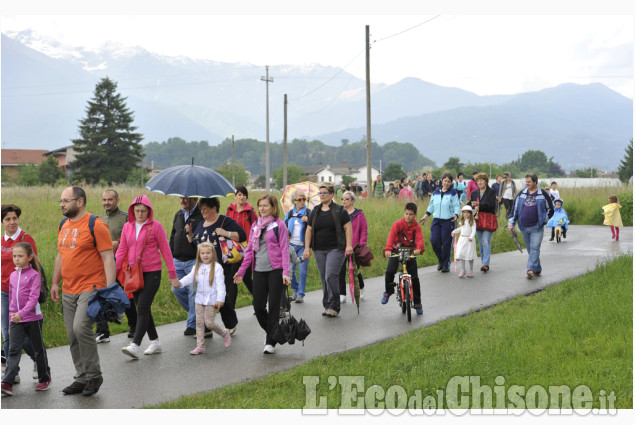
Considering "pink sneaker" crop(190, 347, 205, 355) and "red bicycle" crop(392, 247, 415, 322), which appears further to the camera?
"red bicycle" crop(392, 247, 415, 322)

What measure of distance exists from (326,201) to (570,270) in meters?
6.23

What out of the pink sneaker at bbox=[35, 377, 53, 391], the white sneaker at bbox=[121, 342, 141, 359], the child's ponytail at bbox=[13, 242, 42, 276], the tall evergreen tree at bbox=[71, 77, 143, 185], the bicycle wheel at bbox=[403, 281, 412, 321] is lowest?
the pink sneaker at bbox=[35, 377, 53, 391]

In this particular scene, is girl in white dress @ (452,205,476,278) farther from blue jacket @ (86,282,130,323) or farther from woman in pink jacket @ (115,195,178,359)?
blue jacket @ (86,282,130,323)

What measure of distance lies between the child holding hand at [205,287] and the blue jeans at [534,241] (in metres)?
6.84

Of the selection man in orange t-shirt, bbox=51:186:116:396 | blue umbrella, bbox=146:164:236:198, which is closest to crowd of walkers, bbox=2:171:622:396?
man in orange t-shirt, bbox=51:186:116:396

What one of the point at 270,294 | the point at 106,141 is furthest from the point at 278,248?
the point at 106,141

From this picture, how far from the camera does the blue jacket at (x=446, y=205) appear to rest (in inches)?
524

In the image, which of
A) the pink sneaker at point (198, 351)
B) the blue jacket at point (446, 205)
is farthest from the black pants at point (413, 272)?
the blue jacket at point (446, 205)

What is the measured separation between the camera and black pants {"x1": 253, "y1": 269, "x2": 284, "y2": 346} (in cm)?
799

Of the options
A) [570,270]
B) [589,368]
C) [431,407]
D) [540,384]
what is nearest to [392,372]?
[431,407]

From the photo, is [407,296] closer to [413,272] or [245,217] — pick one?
[413,272]

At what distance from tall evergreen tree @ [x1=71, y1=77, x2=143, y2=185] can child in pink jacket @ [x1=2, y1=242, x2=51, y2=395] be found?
76.3 m

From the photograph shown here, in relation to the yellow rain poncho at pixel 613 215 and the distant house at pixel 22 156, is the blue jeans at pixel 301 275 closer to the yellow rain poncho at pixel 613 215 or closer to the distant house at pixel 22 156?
the yellow rain poncho at pixel 613 215

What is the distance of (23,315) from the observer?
6434 mm
